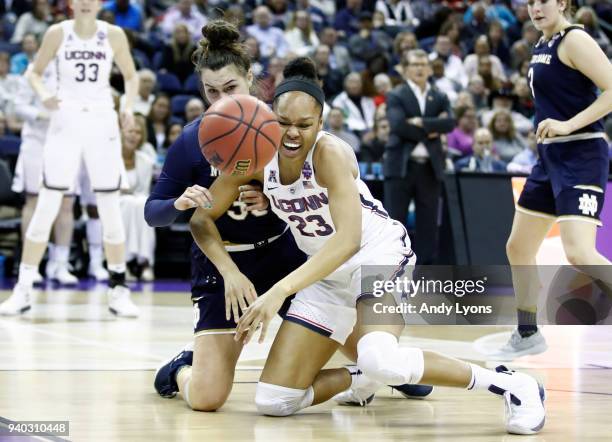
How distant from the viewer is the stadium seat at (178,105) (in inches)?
476

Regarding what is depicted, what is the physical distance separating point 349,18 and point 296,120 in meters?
11.6

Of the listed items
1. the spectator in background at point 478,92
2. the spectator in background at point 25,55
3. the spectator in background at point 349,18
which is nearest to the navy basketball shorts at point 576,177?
the spectator in background at point 478,92

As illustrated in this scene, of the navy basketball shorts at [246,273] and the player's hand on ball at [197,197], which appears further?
the navy basketball shorts at [246,273]

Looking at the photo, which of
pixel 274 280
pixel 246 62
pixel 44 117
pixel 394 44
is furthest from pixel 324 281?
pixel 394 44

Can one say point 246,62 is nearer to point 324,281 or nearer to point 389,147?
point 324,281

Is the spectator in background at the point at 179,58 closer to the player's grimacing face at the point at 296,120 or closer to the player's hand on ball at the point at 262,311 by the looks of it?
the player's grimacing face at the point at 296,120

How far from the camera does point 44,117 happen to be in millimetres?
8688

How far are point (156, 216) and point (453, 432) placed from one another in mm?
1552

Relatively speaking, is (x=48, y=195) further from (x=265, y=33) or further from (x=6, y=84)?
(x=265, y=33)

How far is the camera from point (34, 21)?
43.0 feet

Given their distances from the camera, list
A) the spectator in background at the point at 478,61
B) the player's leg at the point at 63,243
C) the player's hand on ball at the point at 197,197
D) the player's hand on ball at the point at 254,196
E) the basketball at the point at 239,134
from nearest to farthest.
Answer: the basketball at the point at 239,134 → the player's hand on ball at the point at 197,197 → the player's hand on ball at the point at 254,196 → the player's leg at the point at 63,243 → the spectator in background at the point at 478,61

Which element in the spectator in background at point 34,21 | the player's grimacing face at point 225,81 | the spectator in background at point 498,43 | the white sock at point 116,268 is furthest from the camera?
the spectator in background at point 498,43

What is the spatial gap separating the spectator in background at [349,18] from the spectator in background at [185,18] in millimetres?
2160

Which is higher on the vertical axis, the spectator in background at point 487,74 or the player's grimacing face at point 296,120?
the player's grimacing face at point 296,120
